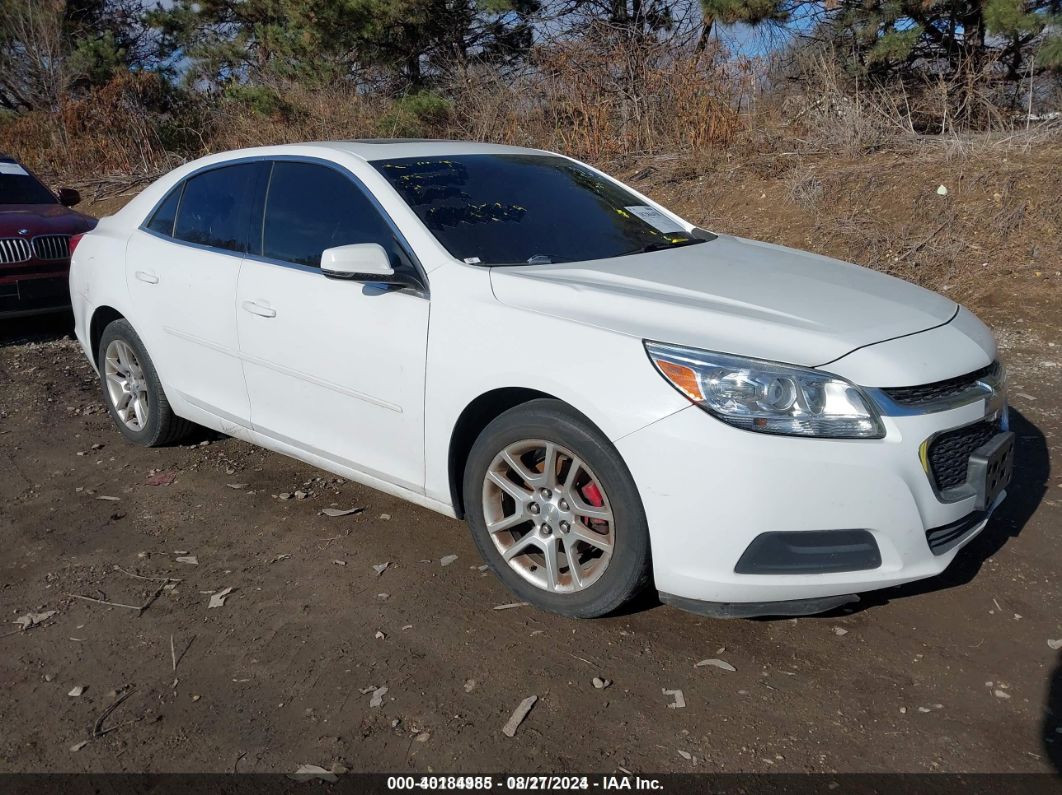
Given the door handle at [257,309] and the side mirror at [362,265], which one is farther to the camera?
the door handle at [257,309]

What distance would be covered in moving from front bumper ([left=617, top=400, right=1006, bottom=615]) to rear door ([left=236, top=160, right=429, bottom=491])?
1.07m

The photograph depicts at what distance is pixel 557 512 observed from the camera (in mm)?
3289

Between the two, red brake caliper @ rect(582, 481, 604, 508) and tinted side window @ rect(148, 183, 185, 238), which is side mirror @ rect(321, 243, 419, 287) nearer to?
red brake caliper @ rect(582, 481, 604, 508)

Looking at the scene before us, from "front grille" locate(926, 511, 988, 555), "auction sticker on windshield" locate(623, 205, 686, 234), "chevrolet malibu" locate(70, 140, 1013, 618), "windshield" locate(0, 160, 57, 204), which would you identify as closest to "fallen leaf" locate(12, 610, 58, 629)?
"chevrolet malibu" locate(70, 140, 1013, 618)

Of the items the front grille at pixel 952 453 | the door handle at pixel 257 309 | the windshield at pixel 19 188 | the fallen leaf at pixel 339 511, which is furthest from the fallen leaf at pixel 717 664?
the windshield at pixel 19 188

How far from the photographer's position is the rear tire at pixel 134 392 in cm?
501

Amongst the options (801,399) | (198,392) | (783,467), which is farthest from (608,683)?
(198,392)

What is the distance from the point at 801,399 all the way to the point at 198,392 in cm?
306

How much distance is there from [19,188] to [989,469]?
28.2ft

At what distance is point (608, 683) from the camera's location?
3012mm

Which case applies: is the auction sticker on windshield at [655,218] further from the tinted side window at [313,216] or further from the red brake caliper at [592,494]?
the red brake caliper at [592,494]

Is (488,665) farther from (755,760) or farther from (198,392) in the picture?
(198,392)

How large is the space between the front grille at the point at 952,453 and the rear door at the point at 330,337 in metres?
1.80

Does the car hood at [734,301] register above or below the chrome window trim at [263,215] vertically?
below
